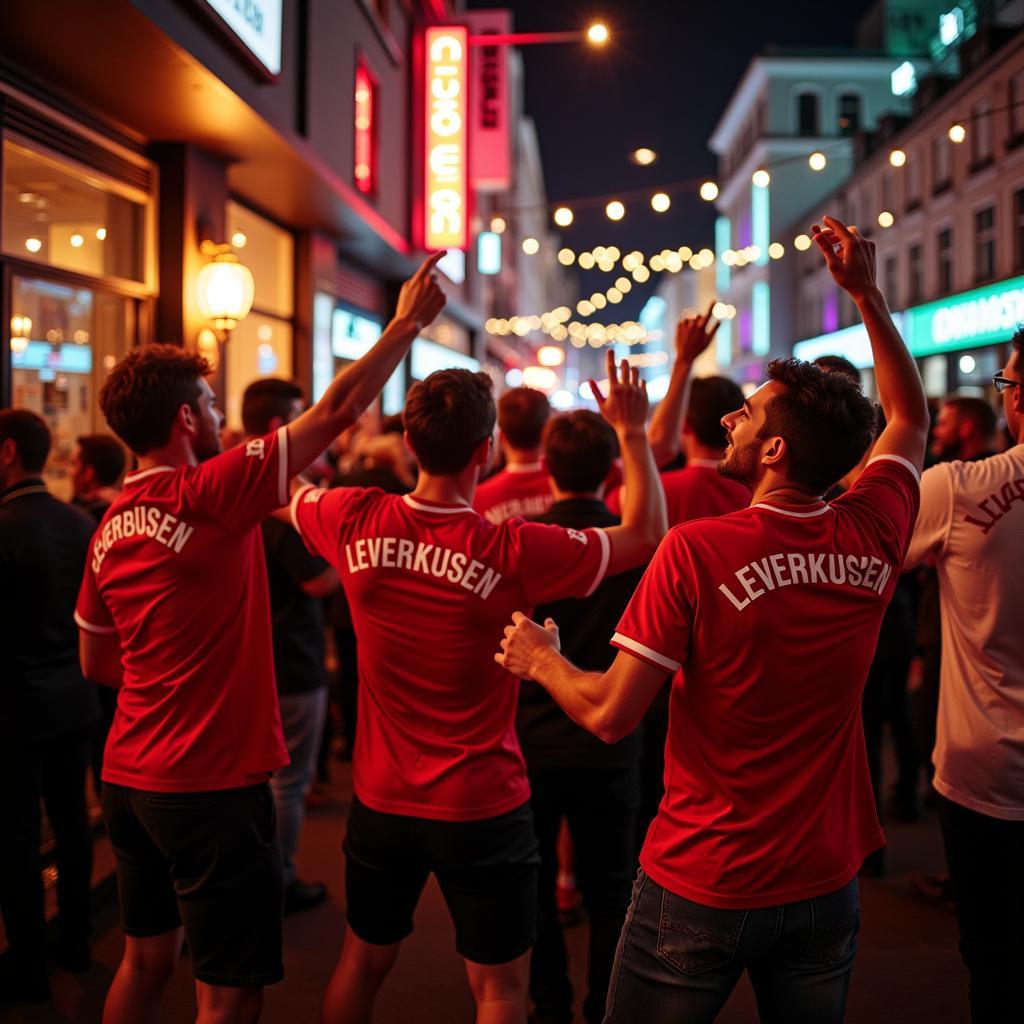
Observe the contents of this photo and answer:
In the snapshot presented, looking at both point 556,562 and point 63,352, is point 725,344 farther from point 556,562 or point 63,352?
point 556,562

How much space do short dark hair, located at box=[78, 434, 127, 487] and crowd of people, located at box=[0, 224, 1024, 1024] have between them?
140 cm

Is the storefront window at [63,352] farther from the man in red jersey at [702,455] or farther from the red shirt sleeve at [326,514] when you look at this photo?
the man in red jersey at [702,455]

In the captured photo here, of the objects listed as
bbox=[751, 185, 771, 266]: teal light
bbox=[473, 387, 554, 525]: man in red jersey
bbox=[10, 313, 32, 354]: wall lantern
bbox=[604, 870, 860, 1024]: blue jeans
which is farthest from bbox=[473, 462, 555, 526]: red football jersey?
bbox=[751, 185, 771, 266]: teal light

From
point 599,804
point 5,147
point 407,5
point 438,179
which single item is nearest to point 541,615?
point 599,804

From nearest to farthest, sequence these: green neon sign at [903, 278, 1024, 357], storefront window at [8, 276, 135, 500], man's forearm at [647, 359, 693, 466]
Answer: man's forearm at [647, 359, 693, 466]
storefront window at [8, 276, 135, 500]
green neon sign at [903, 278, 1024, 357]

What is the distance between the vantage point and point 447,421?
2631 mm

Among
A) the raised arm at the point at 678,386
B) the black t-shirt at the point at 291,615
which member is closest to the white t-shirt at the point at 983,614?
the raised arm at the point at 678,386

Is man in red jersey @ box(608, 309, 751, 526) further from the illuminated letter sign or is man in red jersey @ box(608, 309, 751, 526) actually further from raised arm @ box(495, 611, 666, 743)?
the illuminated letter sign

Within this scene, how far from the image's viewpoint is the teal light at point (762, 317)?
3678 cm

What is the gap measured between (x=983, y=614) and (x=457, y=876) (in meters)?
1.59

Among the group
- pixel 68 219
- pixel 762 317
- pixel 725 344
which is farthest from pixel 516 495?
pixel 725 344

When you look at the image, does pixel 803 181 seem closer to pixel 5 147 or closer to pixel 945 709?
pixel 5 147

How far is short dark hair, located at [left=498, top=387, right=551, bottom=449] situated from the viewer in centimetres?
459

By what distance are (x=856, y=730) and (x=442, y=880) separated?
1.14 m
